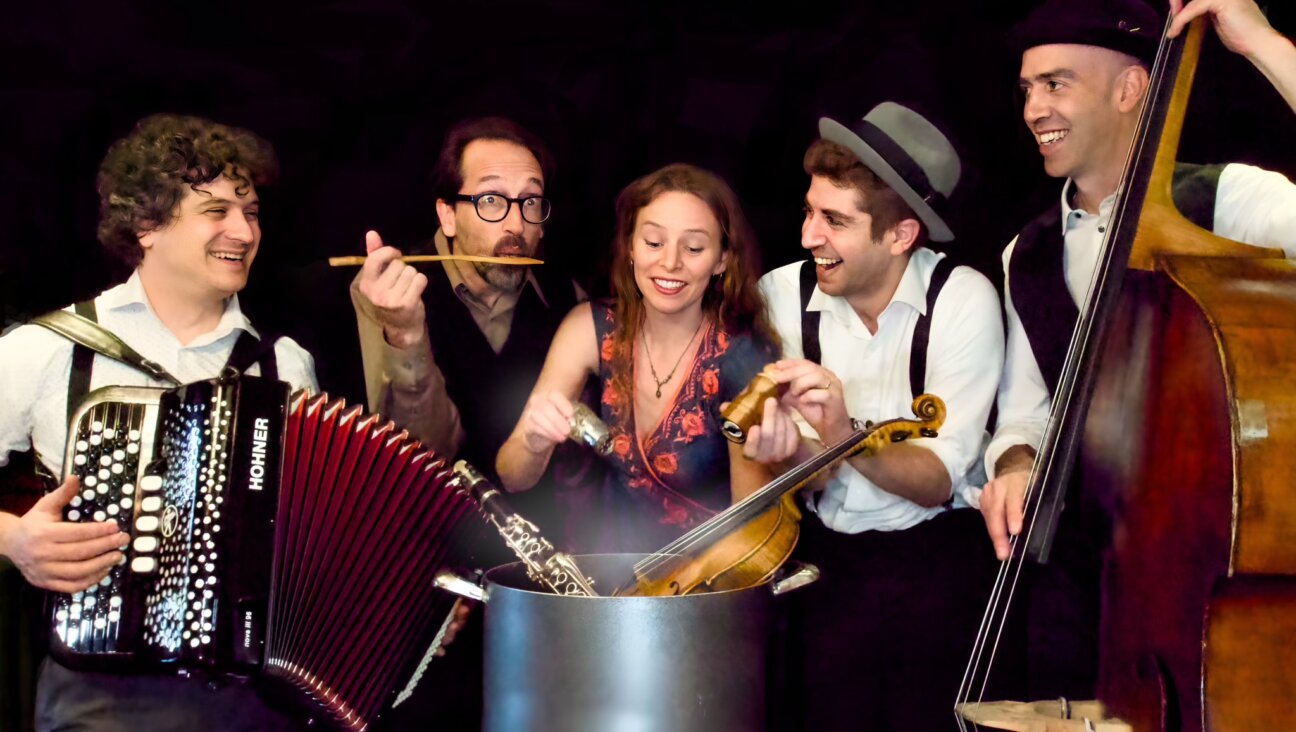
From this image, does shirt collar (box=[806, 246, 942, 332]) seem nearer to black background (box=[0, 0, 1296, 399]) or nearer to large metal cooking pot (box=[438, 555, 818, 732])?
black background (box=[0, 0, 1296, 399])

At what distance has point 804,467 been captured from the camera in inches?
80.0

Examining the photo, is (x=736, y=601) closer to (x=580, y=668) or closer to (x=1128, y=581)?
(x=580, y=668)

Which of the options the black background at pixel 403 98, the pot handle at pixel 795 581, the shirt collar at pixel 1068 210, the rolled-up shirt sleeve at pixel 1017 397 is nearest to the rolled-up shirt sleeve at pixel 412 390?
the black background at pixel 403 98

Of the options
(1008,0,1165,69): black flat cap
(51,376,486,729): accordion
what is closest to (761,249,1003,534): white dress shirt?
(1008,0,1165,69): black flat cap

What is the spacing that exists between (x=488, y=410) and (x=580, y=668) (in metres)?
1.04

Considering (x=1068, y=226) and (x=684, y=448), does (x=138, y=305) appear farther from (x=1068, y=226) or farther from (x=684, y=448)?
(x=1068, y=226)

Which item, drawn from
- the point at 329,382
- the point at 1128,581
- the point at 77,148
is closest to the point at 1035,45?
the point at 1128,581

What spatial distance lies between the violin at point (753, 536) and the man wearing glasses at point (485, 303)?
77 cm

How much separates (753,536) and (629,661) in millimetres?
344

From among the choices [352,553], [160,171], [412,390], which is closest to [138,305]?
[160,171]

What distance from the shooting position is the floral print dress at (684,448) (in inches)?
99.0

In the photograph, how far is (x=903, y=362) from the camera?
2527 mm

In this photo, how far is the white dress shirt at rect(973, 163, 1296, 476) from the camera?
213 centimetres

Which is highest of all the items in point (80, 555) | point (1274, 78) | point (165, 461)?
point (1274, 78)
